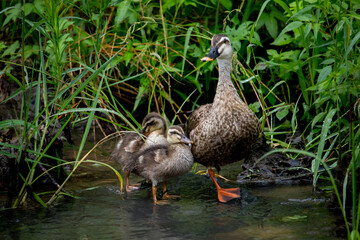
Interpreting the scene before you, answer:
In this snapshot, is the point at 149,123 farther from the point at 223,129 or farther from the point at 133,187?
the point at 223,129

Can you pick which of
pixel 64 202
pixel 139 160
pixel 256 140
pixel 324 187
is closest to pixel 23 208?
pixel 64 202

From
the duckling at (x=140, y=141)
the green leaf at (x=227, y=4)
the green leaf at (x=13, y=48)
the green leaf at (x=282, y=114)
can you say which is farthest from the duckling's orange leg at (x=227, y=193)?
the green leaf at (x=13, y=48)

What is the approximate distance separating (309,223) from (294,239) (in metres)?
0.34

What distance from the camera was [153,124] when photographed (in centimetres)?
520

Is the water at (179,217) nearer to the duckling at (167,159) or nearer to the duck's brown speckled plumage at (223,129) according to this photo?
the duckling at (167,159)

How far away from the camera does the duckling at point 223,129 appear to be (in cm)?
477

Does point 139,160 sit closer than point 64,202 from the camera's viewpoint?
No

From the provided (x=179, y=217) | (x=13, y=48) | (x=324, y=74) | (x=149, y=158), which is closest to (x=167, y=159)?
(x=149, y=158)

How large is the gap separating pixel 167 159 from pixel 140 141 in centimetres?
54

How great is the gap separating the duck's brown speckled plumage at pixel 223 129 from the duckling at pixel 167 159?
15 centimetres

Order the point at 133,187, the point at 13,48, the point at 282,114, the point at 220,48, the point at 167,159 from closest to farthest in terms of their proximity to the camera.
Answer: the point at 167,159
the point at 220,48
the point at 133,187
the point at 282,114
the point at 13,48

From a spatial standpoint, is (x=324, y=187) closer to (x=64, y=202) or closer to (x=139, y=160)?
(x=139, y=160)

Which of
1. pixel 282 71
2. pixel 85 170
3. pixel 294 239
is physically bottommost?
pixel 85 170

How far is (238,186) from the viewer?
5.01 m
